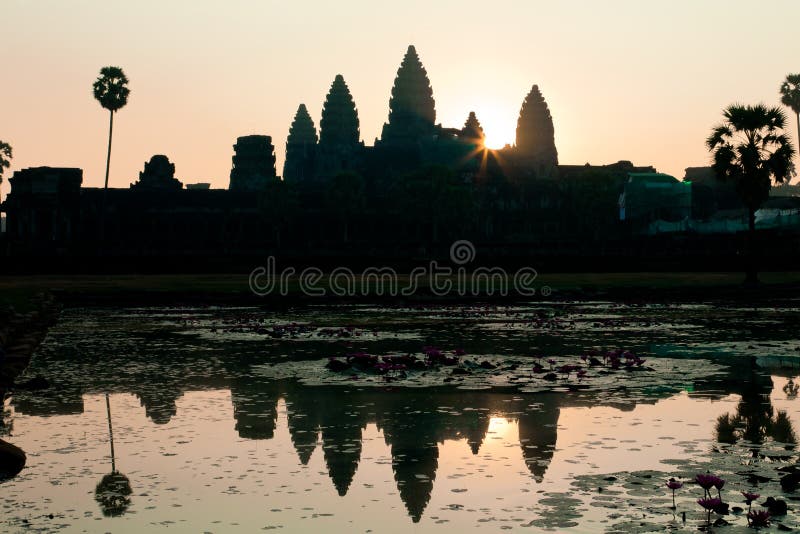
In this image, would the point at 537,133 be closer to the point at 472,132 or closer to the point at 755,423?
the point at 472,132

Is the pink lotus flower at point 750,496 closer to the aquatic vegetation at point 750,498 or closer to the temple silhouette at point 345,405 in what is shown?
the aquatic vegetation at point 750,498

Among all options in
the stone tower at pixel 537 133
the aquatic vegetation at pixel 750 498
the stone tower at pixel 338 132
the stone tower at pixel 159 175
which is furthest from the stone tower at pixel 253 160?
the aquatic vegetation at pixel 750 498

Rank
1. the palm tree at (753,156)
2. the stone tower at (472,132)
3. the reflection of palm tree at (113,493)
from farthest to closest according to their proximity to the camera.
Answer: the stone tower at (472,132)
the palm tree at (753,156)
the reflection of palm tree at (113,493)

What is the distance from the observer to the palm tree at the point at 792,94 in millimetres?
126887

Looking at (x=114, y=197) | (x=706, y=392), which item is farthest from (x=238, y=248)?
(x=706, y=392)

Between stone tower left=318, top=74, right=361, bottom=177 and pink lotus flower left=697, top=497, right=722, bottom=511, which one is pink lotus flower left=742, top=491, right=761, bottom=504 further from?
stone tower left=318, top=74, right=361, bottom=177

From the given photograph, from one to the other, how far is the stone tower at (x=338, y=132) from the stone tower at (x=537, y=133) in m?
24.9

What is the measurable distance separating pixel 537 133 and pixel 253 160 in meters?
42.5

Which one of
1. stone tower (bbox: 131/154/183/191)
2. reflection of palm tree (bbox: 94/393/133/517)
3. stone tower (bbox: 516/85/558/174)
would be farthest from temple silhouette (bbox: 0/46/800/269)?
reflection of palm tree (bbox: 94/393/133/517)

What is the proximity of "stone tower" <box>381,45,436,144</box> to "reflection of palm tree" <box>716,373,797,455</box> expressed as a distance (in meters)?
163

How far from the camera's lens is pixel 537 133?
179000 mm

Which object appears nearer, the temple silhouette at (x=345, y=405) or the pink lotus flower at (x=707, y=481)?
the pink lotus flower at (x=707, y=481)

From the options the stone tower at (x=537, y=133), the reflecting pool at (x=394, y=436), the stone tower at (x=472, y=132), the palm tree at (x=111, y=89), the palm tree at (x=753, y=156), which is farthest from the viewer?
the stone tower at (x=537, y=133)

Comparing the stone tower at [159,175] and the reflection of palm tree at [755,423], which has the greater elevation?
the stone tower at [159,175]
